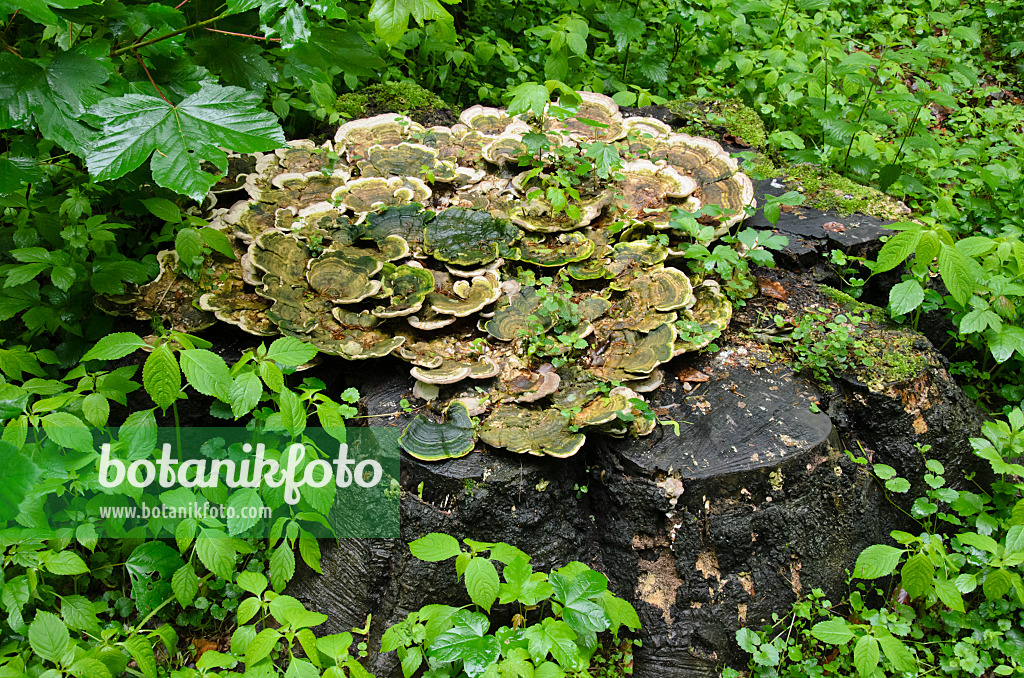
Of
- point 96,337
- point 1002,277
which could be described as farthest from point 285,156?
point 1002,277

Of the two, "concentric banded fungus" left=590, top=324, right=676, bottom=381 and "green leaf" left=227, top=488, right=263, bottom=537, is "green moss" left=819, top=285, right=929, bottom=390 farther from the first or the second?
"green leaf" left=227, top=488, right=263, bottom=537

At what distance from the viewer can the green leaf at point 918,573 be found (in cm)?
281

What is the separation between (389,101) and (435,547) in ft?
12.0

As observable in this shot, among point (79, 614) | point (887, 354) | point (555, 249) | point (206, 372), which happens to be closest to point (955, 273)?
point (887, 354)

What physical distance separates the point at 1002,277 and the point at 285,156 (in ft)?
13.9

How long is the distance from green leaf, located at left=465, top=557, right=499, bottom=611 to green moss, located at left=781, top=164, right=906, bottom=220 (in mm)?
3288

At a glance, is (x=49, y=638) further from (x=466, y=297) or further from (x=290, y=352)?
(x=466, y=297)

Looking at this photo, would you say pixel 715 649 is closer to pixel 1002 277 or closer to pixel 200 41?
pixel 1002 277

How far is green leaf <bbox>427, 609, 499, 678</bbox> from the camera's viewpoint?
238cm

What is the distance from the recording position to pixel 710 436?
2957mm

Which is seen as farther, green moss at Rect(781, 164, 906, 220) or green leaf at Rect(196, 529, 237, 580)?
green moss at Rect(781, 164, 906, 220)

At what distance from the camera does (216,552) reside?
2.58 metres

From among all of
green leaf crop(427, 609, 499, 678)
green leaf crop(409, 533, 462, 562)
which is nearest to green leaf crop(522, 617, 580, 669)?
green leaf crop(427, 609, 499, 678)

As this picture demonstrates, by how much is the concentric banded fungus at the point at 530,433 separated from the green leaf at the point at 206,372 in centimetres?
106
